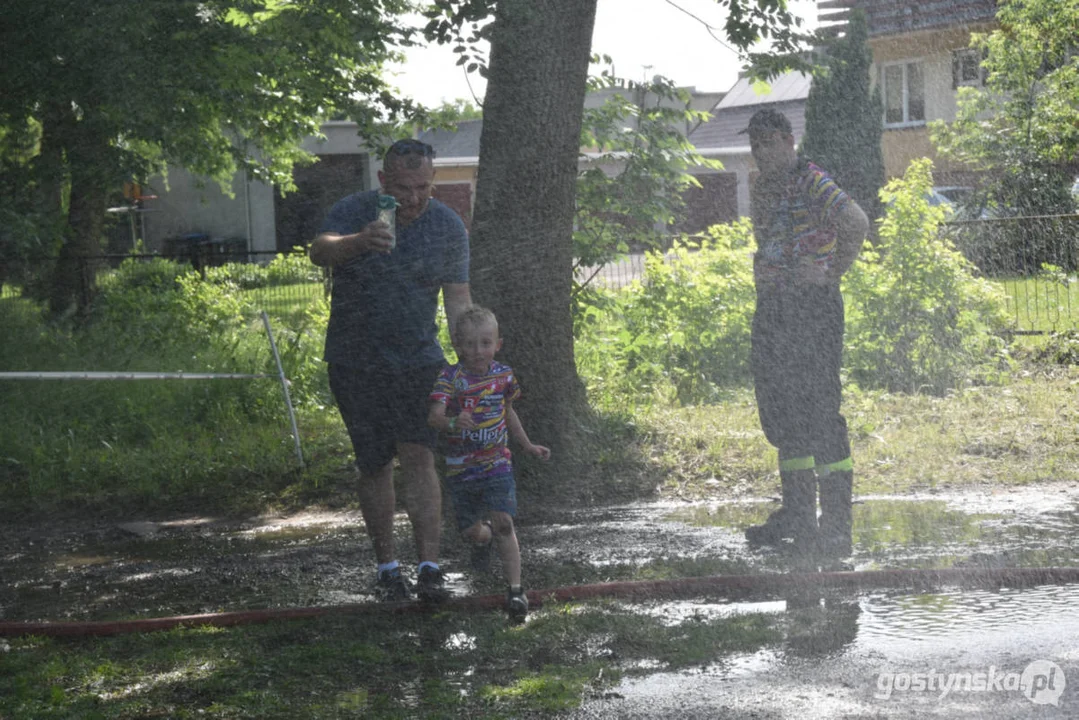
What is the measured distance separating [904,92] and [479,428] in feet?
91.2

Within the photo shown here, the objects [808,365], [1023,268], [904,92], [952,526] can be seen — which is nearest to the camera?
[808,365]

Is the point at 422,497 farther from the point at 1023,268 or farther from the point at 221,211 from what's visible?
the point at 221,211

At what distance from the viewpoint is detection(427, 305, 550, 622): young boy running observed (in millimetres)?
5227

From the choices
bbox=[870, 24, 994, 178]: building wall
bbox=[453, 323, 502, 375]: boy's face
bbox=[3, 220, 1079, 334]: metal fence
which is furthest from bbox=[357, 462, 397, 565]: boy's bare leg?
bbox=[870, 24, 994, 178]: building wall

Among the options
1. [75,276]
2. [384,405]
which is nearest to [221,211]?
[75,276]

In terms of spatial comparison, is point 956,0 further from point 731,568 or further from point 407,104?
point 731,568

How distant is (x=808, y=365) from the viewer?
607cm

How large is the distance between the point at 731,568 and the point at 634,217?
497cm

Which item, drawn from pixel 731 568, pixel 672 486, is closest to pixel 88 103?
pixel 672 486

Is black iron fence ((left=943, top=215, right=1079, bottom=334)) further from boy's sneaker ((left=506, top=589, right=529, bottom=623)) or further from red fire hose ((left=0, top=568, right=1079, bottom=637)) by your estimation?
boy's sneaker ((left=506, top=589, right=529, bottom=623))

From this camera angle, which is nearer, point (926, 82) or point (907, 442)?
point (907, 442)

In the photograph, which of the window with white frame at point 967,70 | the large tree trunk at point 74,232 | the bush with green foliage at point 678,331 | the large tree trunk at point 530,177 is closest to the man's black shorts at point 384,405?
the large tree trunk at point 530,177

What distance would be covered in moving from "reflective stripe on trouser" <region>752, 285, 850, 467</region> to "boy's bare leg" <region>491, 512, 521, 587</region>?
1.60m

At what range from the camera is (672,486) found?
8039 millimetres
